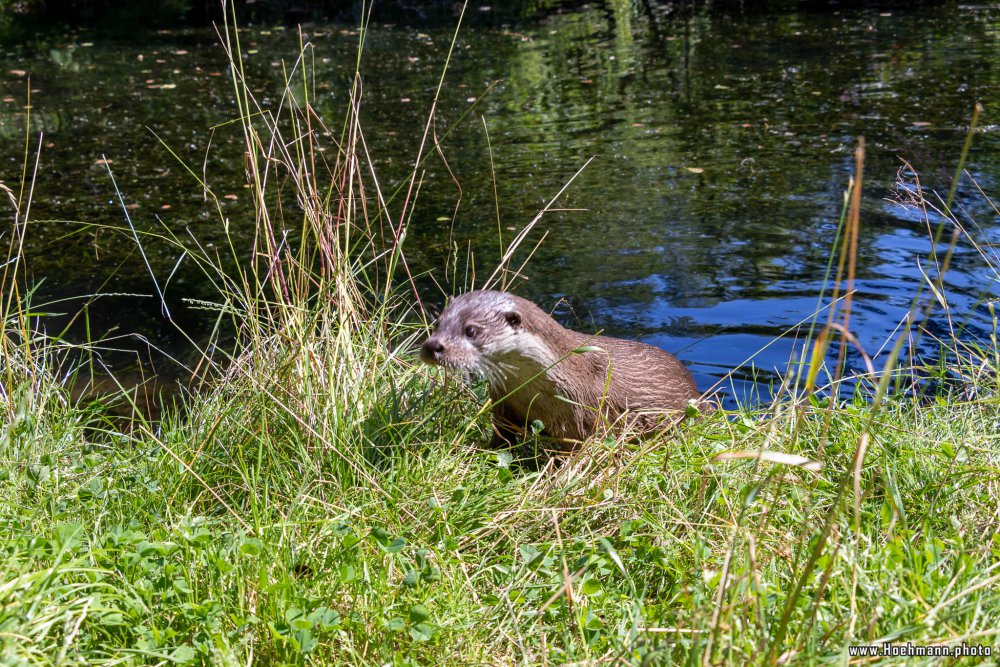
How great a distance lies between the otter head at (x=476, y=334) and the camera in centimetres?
320

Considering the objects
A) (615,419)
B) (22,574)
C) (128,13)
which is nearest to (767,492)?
(615,419)

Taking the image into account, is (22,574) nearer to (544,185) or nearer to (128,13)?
(544,185)

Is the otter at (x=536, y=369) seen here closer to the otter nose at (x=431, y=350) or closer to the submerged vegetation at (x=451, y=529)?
the otter nose at (x=431, y=350)

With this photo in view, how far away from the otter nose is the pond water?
1336 mm

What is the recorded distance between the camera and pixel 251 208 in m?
8.02

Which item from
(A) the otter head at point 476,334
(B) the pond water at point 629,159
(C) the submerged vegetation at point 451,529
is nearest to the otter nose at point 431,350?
(A) the otter head at point 476,334

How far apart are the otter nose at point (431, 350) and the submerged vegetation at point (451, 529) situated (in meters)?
0.22

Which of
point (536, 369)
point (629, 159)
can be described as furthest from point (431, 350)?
point (629, 159)

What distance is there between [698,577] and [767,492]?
0.60 m

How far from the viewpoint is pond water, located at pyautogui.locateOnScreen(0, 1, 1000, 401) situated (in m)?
5.89

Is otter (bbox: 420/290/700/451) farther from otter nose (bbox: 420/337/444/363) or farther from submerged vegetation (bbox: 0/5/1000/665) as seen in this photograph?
submerged vegetation (bbox: 0/5/1000/665)

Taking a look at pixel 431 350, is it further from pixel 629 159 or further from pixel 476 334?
pixel 629 159

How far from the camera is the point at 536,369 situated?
3.38 metres

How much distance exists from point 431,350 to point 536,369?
1.35 feet
